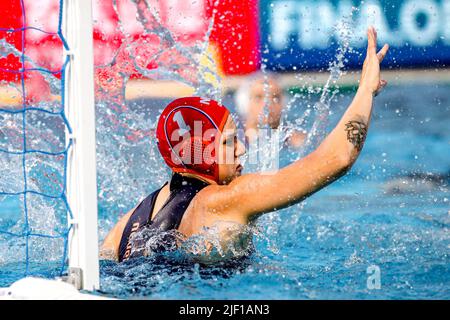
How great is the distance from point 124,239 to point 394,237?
2722 mm

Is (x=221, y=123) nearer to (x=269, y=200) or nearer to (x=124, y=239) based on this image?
(x=269, y=200)

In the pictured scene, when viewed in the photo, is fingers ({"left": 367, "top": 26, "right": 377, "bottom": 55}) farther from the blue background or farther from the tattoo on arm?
the blue background

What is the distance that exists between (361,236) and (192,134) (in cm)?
269

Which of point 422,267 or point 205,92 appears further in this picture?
point 205,92

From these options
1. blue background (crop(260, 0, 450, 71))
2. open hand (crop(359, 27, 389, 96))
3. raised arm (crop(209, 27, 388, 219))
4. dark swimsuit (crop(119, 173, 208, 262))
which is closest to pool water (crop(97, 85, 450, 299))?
dark swimsuit (crop(119, 173, 208, 262))

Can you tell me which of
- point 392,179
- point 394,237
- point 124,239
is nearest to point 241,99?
point 392,179

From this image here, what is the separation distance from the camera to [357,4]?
7535 mm

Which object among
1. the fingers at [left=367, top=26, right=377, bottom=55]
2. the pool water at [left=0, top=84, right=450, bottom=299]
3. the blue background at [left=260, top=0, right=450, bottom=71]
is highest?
the blue background at [left=260, top=0, right=450, bottom=71]

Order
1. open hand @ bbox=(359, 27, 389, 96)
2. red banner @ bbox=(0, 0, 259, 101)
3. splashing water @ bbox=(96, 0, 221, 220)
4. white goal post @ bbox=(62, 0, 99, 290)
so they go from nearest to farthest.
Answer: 1. white goal post @ bbox=(62, 0, 99, 290)
2. open hand @ bbox=(359, 27, 389, 96)
3. splashing water @ bbox=(96, 0, 221, 220)
4. red banner @ bbox=(0, 0, 259, 101)

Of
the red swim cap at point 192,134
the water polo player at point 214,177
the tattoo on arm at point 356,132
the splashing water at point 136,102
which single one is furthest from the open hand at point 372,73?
the splashing water at point 136,102

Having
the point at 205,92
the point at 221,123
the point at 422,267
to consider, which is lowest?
the point at 422,267

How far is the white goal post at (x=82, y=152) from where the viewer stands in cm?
253

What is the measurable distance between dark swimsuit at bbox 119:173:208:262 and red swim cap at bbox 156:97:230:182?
7cm

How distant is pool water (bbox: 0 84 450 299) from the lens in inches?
115
